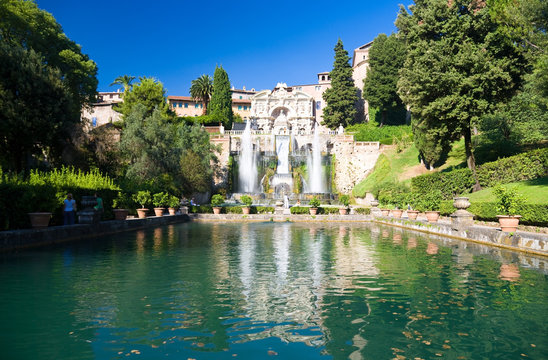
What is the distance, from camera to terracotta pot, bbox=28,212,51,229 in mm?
13328

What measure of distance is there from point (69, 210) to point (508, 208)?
54.0ft

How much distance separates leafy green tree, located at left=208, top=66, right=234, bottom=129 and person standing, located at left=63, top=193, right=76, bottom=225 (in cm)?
5197

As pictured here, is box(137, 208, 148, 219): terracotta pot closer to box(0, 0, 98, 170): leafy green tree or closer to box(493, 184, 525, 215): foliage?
box(0, 0, 98, 170): leafy green tree

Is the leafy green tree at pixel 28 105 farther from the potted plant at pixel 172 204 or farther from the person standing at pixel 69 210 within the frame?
the person standing at pixel 69 210

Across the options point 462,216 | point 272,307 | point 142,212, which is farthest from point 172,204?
point 272,307

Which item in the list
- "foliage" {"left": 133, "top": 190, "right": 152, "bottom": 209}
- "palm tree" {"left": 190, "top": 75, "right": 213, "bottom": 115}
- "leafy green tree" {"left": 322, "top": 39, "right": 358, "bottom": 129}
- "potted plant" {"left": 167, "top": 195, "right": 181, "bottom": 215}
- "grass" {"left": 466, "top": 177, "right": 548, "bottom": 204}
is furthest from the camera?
"palm tree" {"left": 190, "top": 75, "right": 213, "bottom": 115}

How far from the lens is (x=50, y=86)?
23.8m

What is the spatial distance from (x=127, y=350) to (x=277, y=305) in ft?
7.92

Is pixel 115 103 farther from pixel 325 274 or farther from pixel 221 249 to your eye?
pixel 325 274

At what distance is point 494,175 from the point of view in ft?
78.2

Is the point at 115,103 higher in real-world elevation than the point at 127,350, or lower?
higher

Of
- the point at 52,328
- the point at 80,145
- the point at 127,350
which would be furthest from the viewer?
the point at 80,145

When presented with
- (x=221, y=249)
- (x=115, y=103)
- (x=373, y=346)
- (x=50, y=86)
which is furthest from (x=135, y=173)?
(x=115, y=103)

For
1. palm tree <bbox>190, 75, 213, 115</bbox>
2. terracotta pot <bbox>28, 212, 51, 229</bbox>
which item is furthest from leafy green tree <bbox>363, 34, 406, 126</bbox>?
terracotta pot <bbox>28, 212, 51, 229</bbox>
